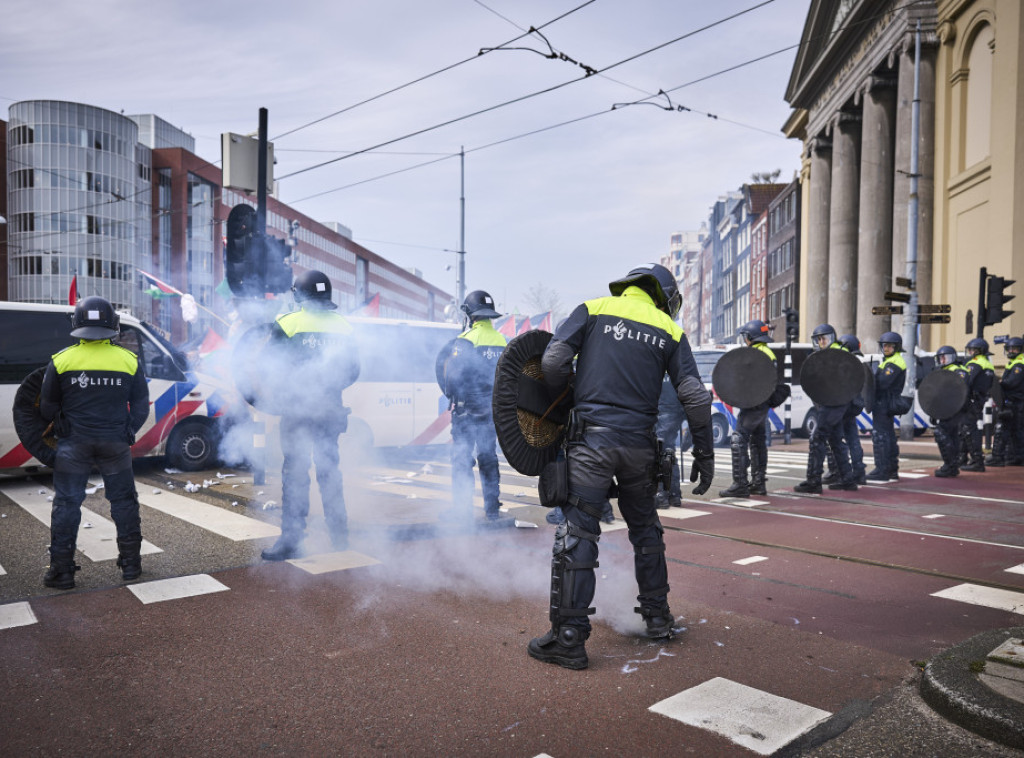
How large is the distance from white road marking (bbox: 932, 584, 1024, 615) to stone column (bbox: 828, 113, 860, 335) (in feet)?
95.7

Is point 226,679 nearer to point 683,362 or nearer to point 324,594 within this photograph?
point 324,594

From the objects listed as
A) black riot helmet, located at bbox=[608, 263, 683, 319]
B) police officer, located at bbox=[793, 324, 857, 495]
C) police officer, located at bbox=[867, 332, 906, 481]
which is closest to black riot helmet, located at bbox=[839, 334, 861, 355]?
police officer, located at bbox=[867, 332, 906, 481]

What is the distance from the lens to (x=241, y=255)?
957cm

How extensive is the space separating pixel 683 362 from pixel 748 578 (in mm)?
2095

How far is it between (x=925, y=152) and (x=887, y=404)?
1708 centimetres

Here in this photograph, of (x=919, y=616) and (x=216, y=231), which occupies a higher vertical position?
(x=216, y=231)

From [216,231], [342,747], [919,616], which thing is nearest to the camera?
[342,747]

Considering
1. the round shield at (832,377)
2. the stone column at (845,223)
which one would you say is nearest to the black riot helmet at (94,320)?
the round shield at (832,377)

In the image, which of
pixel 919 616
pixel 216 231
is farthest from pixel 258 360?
pixel 216 231

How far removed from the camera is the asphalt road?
115 inches

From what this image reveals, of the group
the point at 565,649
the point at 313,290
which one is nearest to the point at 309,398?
the point at 313,290

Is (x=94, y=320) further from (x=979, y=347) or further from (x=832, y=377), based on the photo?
(x=979, y=347)

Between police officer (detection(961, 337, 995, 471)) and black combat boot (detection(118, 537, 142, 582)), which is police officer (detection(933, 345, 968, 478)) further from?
black combat boot (detection(118, 537, 142, 582))

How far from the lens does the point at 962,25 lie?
22.1 metres
